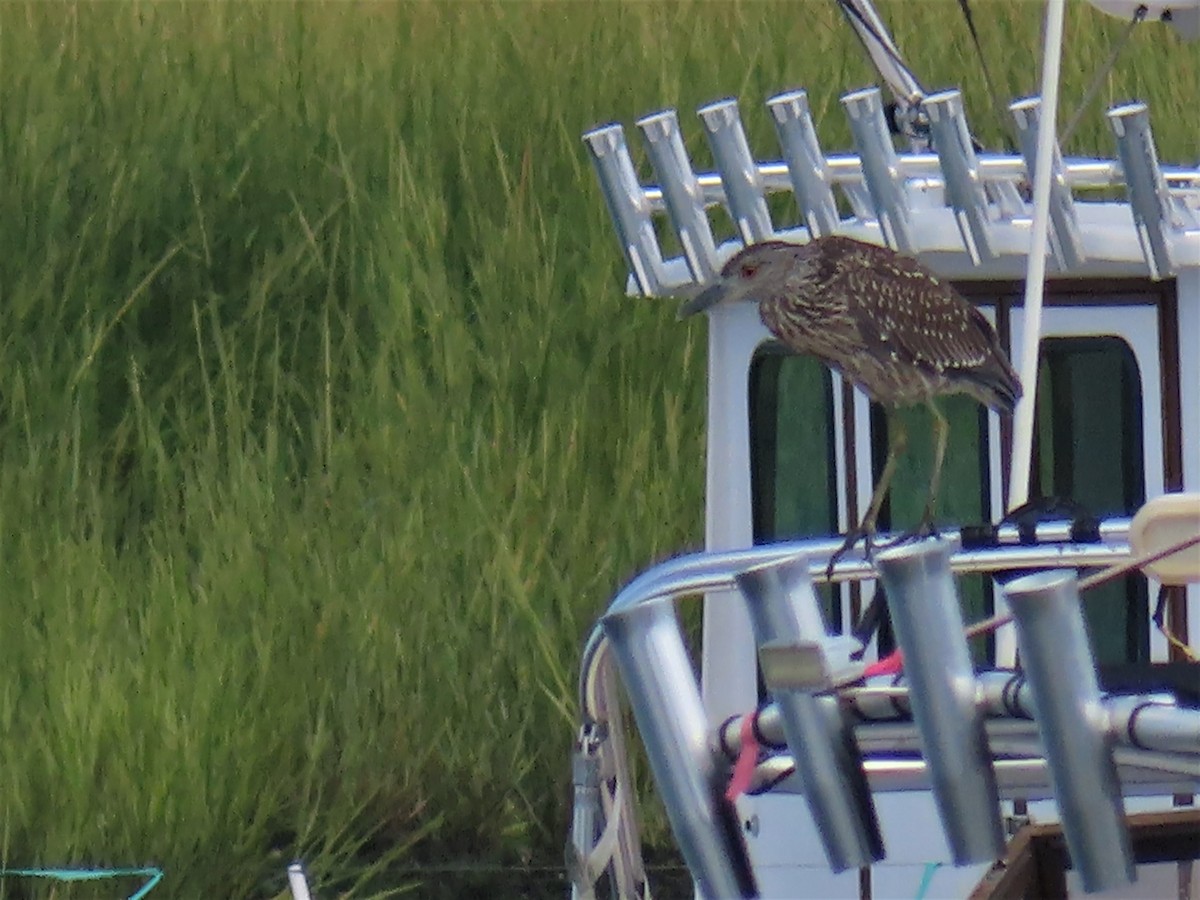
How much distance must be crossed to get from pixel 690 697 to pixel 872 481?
2303 millimetres

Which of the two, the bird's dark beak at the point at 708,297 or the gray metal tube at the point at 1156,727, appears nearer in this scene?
the gray metal tube at the point at 1156,727

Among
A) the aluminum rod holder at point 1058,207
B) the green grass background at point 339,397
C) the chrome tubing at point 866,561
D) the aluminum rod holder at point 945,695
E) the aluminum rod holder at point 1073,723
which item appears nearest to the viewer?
the aluminum rod holder at point 1073,723

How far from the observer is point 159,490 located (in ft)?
34.4

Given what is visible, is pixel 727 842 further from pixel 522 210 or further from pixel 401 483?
pixel 522 210

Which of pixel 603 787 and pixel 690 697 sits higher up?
pixel 690 697

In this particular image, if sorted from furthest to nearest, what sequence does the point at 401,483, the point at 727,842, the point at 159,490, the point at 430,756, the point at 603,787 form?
the point at 159,490 → the point at 401,483 → the point at 430,756 → the point at 603,787 → the point at 727,842

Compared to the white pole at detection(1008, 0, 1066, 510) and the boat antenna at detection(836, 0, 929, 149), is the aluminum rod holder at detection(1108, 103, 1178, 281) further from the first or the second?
the boat antenna at detection(836, 0, 929, 149)

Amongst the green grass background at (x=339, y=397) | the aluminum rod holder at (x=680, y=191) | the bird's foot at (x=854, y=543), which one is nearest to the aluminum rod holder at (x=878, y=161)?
the aluminum rod holder at (x=680, y=191)

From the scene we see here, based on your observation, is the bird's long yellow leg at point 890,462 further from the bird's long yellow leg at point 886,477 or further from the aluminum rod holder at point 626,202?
the aluminum rod holder at point 626,202

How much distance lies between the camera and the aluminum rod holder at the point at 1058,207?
5758mm

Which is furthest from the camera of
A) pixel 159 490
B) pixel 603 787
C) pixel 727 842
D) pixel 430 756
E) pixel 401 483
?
pixel 159 490

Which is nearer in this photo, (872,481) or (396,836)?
(872,481)

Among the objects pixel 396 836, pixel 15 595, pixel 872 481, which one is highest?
pixel 872 481

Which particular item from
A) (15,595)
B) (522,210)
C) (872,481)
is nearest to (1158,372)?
A: (872,481)
